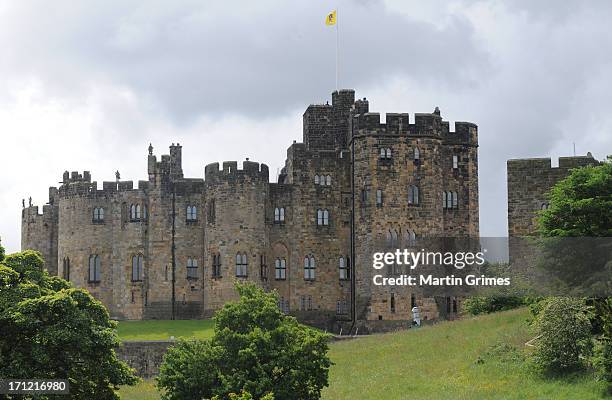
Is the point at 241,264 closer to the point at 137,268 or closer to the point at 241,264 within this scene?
the point at 241,264

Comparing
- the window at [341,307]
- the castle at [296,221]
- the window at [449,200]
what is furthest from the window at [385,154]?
the window at [341,307]

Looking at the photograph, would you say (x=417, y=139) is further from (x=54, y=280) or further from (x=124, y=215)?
(x=54, y=280)

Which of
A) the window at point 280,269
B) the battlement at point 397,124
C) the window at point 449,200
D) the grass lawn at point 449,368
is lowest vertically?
the grass lawn at point 449,368

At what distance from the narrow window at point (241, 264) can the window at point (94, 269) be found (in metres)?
10.6

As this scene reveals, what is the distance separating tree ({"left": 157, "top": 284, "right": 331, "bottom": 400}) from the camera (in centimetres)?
4809

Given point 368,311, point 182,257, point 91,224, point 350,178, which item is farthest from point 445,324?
point 91,224

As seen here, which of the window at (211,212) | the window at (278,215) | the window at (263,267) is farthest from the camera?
the window at (278,215)

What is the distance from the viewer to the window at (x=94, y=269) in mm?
86562

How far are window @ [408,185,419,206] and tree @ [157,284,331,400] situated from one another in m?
32.0

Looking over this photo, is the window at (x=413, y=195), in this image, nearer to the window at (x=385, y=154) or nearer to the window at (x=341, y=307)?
the window at (x=385, y=154)

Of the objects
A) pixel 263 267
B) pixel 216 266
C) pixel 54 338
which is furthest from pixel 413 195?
pixel 54 338

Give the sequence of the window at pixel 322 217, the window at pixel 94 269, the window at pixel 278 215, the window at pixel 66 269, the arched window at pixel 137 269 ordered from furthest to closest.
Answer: the window at pixel 66 269
the window at pixel 94 269
the arched window at pixel 137 269
the window at pixel 278 215
the window at pixel 322 217

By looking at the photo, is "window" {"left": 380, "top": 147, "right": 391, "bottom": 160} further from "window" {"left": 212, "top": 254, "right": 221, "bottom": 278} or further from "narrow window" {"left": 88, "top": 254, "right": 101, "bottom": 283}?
"narrow window" {"left": 88, "top": 254, "right": 101, "bottom": 283}

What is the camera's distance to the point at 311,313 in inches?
3302
